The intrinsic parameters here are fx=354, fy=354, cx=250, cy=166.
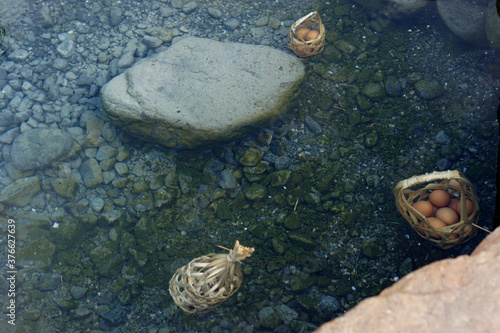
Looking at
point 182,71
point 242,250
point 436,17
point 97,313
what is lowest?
point 97,313

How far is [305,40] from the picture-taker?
161 inches

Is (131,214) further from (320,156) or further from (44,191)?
(320,156)

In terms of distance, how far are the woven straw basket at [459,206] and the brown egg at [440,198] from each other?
7 cm

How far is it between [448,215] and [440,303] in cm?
133

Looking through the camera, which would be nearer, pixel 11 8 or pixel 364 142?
pixel 364 142

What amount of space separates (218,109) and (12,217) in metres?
2.42

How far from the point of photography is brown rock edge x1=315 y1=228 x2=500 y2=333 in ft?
5.35

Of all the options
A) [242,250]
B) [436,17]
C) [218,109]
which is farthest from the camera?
[436,17]

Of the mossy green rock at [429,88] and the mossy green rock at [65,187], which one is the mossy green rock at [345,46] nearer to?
the mossy green rock at [429,88]

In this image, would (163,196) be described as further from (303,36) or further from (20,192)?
(303,36)

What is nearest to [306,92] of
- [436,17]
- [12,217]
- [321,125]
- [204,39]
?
[321,125]

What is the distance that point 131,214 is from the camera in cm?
364

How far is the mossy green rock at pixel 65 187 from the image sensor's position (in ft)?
12.4

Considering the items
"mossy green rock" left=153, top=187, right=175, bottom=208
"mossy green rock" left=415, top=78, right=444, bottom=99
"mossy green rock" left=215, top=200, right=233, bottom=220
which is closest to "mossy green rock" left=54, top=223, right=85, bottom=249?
"mossy green rock" left=153, top=187, right=175, bottom=208
